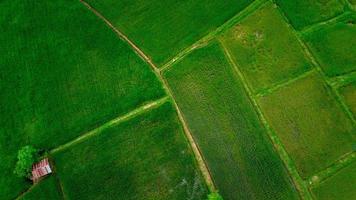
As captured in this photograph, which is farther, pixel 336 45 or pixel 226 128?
pixel 336 45

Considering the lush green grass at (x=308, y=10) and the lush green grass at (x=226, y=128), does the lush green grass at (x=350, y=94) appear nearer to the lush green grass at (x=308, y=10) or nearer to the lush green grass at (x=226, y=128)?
the lush green grass at (x=308, y=10)

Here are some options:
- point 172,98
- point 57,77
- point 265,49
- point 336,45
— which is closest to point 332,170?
point 336,45

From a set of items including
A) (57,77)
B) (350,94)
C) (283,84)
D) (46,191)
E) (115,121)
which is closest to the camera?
(46,191)

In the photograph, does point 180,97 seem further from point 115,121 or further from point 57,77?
point 57,77

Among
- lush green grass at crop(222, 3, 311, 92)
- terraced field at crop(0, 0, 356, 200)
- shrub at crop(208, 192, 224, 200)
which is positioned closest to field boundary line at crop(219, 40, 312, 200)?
terraced field at crop(0, 0, 356, 200)

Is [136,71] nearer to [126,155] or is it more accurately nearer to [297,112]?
[126,155]

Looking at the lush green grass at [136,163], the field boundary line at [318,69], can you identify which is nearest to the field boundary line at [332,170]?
the field boundary line at [318,69]
